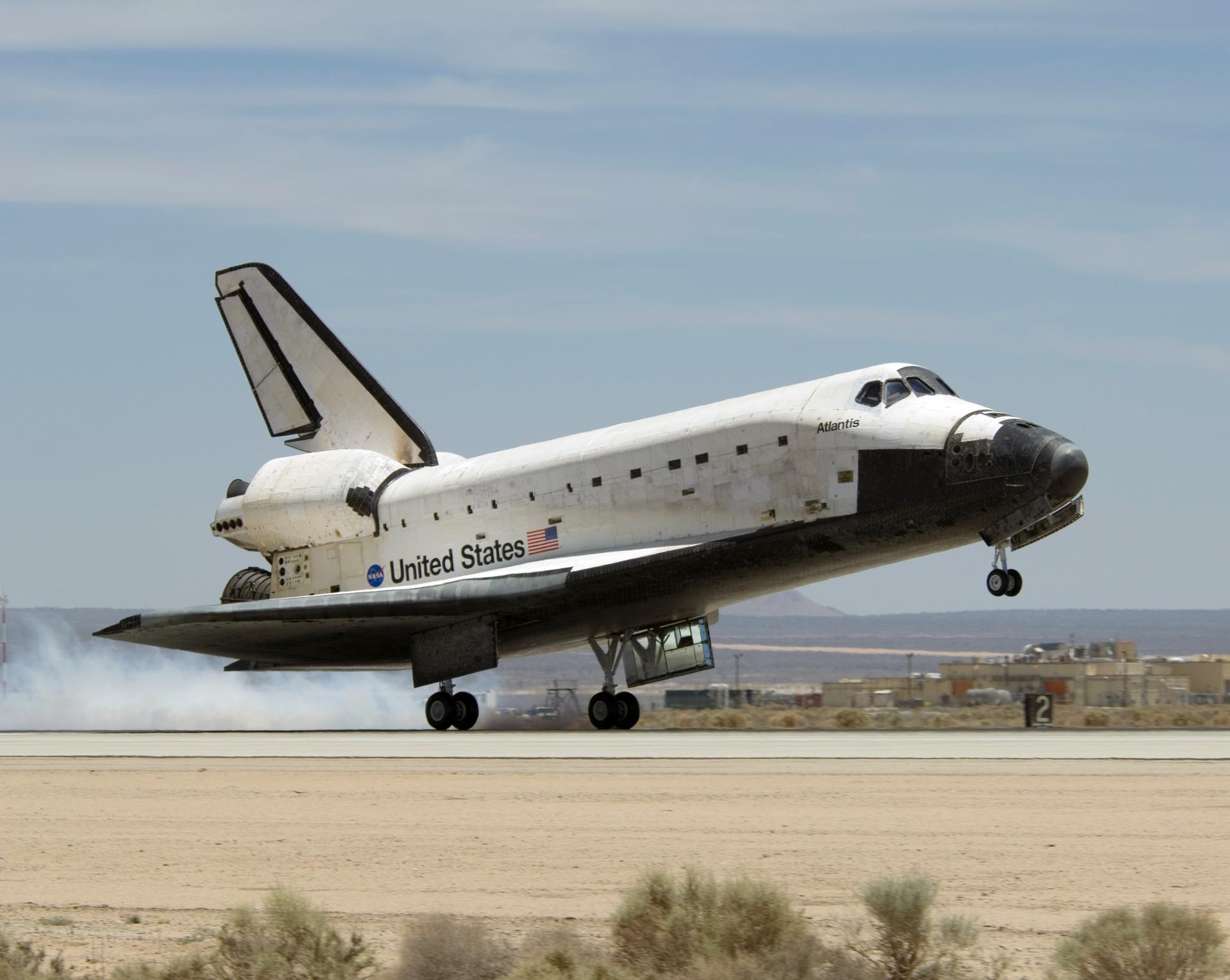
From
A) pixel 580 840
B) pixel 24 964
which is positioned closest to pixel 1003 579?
pixel 580 840

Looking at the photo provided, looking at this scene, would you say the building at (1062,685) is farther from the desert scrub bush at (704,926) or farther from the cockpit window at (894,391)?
the desert scrub bush at (704,926)

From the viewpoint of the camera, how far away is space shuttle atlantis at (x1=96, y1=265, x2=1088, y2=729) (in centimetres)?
1969

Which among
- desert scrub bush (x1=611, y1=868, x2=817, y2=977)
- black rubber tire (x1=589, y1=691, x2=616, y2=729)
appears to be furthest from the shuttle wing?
desert scrub bush (x1=611, y1=868, x2=817, y2=977)

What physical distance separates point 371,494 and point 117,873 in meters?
15.7

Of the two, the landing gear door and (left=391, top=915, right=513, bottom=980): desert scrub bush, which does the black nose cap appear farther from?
(left=391, top=915, right=513, bottom=980): desert scrub bush

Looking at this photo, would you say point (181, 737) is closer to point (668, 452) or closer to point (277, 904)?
point (668, 452)

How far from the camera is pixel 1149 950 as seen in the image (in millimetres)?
6574

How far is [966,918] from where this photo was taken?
8.16 meters

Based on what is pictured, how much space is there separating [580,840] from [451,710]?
12908 mm

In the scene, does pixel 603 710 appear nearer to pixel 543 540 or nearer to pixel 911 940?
pixel 543 540

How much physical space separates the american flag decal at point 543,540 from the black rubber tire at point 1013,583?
6.40 m

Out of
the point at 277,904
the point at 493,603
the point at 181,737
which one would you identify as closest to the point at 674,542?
the point at 493,603

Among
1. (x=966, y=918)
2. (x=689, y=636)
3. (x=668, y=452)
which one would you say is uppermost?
(x=668, y=452)

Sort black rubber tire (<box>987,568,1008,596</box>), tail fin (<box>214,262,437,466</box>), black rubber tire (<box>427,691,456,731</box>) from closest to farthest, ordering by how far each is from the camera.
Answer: black rubber tire (<box>987,568,1008,596</box>) < black rubber tire (<box>427,691,456,731</box>) < tail fin (<box>214,262,437,466</box>)
